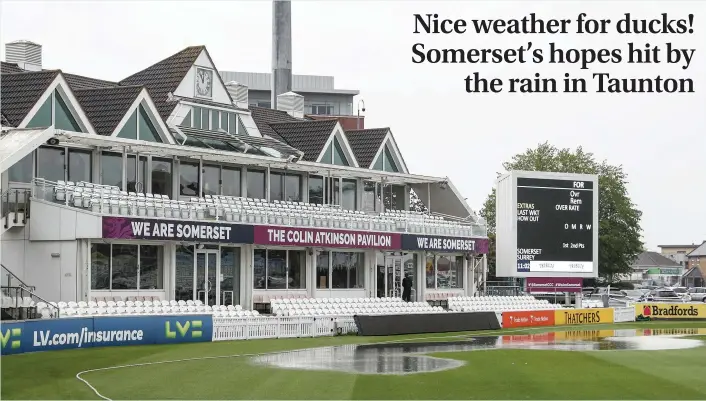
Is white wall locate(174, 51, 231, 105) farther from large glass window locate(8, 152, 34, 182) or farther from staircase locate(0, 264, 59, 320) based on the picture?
staircase locate(0, 264, 59, 320)

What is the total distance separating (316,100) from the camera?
14950 centimetres

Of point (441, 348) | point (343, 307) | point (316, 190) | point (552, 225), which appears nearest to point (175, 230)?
point (343, 307)

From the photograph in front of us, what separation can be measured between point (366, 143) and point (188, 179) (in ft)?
49.6

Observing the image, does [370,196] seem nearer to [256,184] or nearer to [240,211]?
[256,184]

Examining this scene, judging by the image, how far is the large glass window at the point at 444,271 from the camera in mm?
60000

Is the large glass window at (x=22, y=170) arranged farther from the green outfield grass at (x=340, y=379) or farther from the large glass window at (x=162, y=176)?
the green outfield grass at (x=340, y=379)

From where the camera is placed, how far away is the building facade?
40.2 metres

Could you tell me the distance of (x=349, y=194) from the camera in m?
58.4

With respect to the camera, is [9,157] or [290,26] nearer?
[9,157]

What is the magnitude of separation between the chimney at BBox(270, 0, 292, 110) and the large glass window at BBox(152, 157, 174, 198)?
3502 centimetres

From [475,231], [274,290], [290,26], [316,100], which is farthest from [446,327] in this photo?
[316,100]

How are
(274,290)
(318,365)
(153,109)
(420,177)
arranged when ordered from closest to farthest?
(318,365)
(153,109)
(274,290)
(420,177)

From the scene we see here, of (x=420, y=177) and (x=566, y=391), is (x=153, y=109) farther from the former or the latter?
(x=566, y=391)

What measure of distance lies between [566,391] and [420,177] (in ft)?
121
